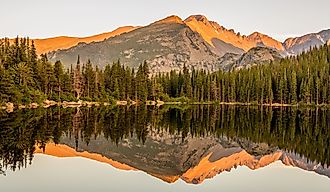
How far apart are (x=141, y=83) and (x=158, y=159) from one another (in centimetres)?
11607

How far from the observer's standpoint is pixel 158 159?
103 feet

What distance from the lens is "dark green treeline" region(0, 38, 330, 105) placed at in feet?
324

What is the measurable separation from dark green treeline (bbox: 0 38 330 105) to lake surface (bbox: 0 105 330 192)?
44.4 m

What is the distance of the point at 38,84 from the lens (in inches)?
4163

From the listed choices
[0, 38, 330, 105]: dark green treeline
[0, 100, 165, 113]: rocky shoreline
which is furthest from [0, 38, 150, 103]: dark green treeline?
[0, 100, 165, 113]: rocky shoreline

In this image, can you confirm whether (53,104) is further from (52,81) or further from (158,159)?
(158,159)

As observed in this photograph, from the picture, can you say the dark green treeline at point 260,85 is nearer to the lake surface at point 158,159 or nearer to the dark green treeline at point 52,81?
the dark green treeline at point 52,81

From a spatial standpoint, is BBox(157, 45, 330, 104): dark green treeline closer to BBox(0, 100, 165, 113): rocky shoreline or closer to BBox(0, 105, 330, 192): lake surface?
BBox(0, 100, 165, 113): rocky shoreline

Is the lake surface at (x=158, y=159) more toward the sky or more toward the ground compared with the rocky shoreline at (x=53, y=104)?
more toward the sky

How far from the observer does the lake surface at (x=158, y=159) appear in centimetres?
2148

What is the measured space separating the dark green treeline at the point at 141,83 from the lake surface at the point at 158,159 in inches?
1747

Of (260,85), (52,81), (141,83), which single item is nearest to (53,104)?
(52,81)

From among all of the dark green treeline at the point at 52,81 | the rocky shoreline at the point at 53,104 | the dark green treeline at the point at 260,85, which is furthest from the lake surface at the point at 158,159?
the dark green treeline at the point at 260,85

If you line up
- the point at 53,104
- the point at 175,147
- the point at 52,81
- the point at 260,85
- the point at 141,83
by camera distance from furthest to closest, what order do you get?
the point at 260,85 < the point at 141,83 < the point at 52,81 < the point at 53,104 < the point at 175,147
